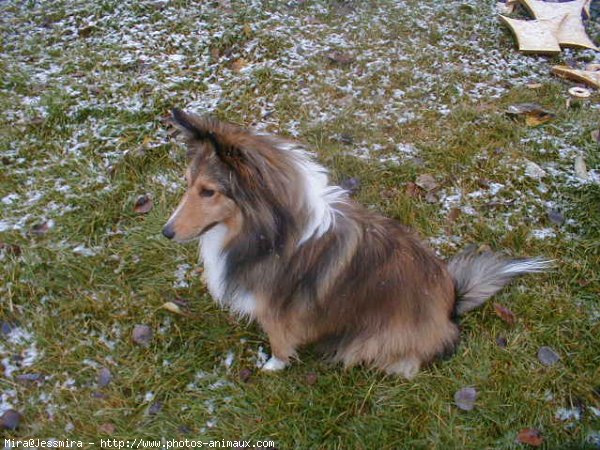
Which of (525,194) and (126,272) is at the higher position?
(525,194)

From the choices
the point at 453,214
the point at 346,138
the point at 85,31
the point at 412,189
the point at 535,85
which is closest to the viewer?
the point at 453,214

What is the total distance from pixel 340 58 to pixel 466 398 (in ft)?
11.2

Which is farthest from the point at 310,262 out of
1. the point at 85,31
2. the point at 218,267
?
the point at 85,31

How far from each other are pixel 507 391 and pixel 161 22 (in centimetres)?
471

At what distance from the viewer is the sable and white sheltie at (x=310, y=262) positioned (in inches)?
72.1

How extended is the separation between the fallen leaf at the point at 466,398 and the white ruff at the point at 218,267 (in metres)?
1.21

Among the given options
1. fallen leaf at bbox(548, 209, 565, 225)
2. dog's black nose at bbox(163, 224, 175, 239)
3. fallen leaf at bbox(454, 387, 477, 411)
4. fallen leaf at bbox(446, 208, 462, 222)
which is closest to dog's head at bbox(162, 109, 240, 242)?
dog's black nose at bbox(163, 224, 175, 239)

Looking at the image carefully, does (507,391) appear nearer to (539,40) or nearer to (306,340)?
(306,340)

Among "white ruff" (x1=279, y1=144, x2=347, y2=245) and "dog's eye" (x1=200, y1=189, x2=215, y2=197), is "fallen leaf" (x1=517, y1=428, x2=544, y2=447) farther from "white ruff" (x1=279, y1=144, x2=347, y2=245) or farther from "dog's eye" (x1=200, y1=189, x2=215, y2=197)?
"dog's eye" (x1=200, y1=189, x2=215, y2=197)

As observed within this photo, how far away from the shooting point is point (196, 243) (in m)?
3.05

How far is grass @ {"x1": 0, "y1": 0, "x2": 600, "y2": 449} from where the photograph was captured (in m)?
2.37

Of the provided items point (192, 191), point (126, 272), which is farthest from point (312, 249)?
point (126, 272)

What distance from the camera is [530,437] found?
2.26 m

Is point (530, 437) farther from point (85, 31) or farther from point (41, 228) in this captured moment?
point (85, 31)
